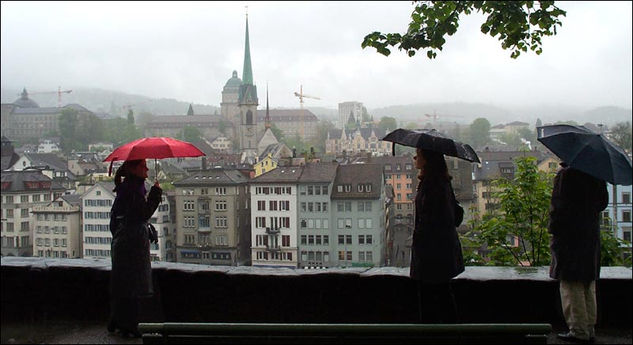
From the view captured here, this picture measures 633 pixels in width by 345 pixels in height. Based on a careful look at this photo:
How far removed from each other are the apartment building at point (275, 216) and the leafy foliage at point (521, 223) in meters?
2.81

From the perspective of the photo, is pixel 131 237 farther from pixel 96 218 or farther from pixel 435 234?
pixel 96 218

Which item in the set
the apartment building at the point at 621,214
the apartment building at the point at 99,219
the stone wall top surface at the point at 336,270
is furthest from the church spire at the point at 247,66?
the stone wall top surface at the point at 336,270

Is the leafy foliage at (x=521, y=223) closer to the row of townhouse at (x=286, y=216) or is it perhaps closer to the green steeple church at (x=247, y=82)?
the row of townhouse at (x=286, y=216)

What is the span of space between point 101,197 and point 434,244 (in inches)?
188

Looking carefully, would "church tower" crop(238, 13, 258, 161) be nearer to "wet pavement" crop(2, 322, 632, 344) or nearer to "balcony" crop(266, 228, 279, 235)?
"balcony" crop(266, 228, 279, 235)

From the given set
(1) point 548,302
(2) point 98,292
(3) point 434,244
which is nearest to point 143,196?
(2) point 98,292

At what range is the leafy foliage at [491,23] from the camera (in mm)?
5070

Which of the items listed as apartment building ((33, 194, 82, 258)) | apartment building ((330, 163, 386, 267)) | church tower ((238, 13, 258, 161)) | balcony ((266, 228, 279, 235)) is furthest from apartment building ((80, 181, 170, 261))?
church tower ((238, 13, 258, 161))

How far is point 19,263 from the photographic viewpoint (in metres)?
4.80

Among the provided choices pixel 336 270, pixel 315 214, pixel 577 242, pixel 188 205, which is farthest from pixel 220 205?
pixel 577 242

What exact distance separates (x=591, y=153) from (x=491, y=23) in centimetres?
225

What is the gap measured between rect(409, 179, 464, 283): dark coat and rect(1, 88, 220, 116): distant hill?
10220 millimetres

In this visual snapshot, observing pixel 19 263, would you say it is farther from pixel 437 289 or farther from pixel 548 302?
pixel 548 302

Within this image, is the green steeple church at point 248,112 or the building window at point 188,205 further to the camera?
the green steeple church at point 248,112
